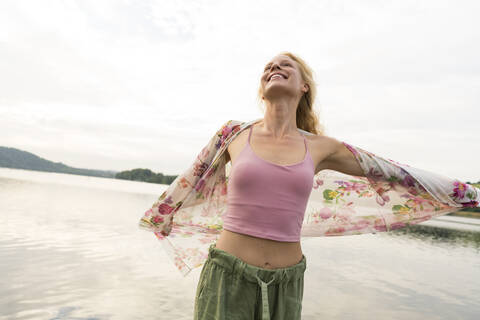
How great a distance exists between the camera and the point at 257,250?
1871mm

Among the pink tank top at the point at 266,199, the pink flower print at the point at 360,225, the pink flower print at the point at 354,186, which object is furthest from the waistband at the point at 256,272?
the pink flower print at the point at 354,186

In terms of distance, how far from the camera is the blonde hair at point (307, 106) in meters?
2.61

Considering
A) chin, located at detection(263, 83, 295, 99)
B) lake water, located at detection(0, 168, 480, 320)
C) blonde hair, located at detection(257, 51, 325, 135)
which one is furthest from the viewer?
lake water, located at detection(0, 168, 480, 320)

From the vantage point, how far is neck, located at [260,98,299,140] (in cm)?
229

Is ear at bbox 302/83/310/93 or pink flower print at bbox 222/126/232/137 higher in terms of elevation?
ear at bbox 302/83/310/93

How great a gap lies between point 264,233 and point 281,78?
3.60ft

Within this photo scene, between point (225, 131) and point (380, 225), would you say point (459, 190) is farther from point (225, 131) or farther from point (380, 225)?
point (225, 131)

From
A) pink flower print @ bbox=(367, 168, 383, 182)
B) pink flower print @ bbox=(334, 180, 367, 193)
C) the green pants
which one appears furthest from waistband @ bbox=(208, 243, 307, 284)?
pink flower print @ bbox=(334, 180, 367, 193)

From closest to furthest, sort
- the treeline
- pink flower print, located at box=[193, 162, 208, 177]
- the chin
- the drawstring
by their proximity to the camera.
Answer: the drawstring → the chin → pink flower print, located at box=[193, 162, 208, 177] → the treeline

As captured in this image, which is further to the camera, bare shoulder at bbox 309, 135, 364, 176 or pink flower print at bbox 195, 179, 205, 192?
pink flower print at bbox 195, 179, 205, 192

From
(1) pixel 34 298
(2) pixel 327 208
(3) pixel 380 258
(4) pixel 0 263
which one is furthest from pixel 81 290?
(3) pixel 380 258

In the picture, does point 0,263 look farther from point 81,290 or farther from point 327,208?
point 327,208

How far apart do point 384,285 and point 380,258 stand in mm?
3522

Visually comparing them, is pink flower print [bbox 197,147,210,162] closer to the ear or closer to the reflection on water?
the ear
